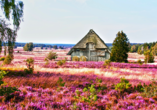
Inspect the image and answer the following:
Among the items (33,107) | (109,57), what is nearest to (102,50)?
(109,57)

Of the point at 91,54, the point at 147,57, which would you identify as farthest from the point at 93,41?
the point at 147,57

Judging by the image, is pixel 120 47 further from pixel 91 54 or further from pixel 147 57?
pixel 147 57

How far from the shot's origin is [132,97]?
→ 242 inches

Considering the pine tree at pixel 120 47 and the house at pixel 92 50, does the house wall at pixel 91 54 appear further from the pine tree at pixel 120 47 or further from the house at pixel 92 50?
the pine tree at pixel 120 47

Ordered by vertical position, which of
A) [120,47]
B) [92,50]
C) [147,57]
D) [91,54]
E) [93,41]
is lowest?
[147,57]

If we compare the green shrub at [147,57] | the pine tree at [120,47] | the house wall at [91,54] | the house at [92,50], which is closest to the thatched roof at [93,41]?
the house at [92,50]

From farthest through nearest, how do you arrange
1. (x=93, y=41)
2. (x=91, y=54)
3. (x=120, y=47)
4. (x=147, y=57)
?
1. (x=147, y=57)
2. (x=91, y=54)
3. (x=93, y=41)
4. (x=120, y=47)

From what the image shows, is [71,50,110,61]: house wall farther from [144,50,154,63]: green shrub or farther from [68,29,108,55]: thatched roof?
[144,50,154,63]: green shrub

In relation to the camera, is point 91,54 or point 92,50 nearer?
point 92,50

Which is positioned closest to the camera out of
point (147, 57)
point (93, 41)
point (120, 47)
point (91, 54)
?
point (120, 47)

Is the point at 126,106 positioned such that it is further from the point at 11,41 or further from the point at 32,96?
the point at 11,41

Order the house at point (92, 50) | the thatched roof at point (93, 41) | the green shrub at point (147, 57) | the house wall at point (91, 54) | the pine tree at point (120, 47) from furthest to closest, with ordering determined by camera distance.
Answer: the green shrub at point (147, 57) < the house wall at point (91, 54) < the house at point (92, 50) < the thatched roof at point (93, 41) < the pine tree at point (120, 47)

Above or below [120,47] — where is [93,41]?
above

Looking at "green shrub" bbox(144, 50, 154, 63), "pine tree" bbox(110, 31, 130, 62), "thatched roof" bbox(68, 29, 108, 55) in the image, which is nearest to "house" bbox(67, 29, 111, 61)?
"thatched roof" bbox(68, 29, 108, 55)
